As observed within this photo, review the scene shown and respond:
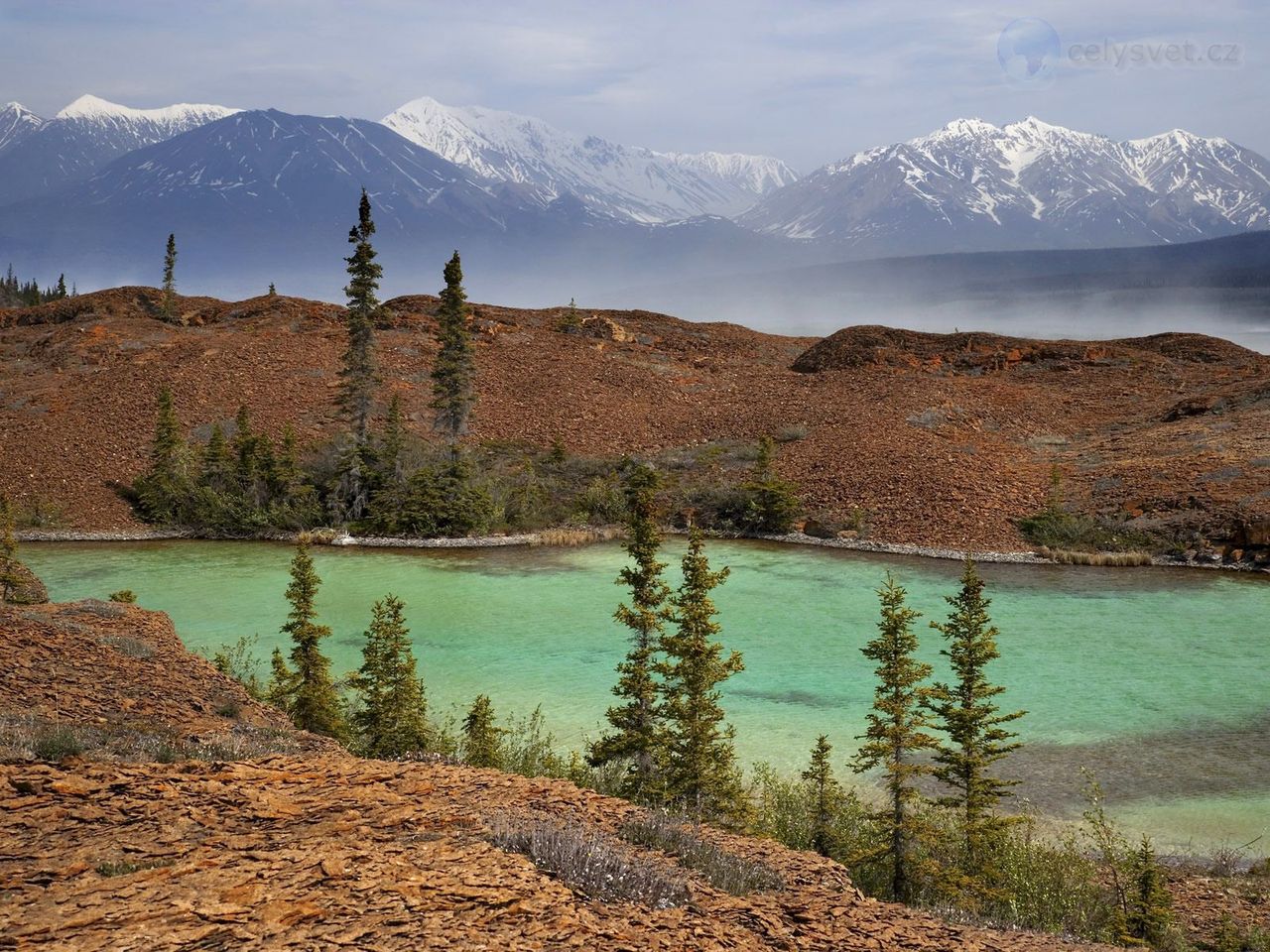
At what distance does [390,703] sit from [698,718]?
5280 millimetres

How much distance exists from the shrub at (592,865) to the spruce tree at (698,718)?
228 inches

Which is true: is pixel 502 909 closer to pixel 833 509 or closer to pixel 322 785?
pixel 322 785

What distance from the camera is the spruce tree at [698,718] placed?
1402 cm

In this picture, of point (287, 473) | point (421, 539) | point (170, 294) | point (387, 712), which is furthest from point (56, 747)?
point (170, 294)

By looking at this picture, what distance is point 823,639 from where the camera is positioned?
26844 millimetres

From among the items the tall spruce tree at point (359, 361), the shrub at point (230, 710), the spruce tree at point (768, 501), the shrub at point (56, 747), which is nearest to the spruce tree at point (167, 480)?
the tall spruce tree at point (359, 361)

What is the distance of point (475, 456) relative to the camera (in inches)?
1913

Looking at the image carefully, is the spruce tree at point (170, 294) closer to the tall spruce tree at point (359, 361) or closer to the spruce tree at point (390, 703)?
the tall spruce tree at point (359, 361)

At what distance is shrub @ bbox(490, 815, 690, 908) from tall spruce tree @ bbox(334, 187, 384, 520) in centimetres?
3679

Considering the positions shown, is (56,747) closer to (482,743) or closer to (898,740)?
(482,743)

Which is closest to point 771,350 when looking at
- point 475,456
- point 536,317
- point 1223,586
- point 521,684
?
point 536,317

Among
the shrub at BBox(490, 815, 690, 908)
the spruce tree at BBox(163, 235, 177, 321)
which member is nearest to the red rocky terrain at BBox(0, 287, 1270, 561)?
the spruce tree at BBox(163, 235, 177, 321)


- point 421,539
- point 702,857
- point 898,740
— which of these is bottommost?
point 898,740

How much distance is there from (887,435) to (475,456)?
2108cm
